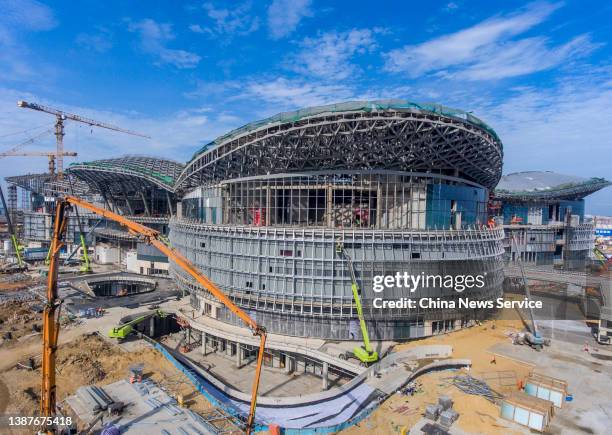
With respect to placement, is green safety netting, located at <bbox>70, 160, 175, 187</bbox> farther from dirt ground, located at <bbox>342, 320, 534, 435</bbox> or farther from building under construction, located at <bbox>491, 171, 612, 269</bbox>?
building under construction, located at <bbox>491, 171, 612, 269</bbox>

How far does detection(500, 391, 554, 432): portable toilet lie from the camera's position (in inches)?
983

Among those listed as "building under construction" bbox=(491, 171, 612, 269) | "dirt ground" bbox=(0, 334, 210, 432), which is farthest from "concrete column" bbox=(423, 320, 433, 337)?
"building under construction" bbox=(491, 171, 612, 269)

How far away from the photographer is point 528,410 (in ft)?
82.9

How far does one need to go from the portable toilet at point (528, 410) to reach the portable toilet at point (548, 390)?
122 centimetres

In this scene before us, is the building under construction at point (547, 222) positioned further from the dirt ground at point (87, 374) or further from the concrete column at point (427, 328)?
the dirt ground at point (87, 374)

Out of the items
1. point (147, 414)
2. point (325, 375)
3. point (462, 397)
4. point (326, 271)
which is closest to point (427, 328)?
point (325, 375)

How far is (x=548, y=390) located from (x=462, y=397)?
6.43 m

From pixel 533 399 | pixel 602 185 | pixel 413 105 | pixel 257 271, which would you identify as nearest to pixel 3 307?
pixel 257 271

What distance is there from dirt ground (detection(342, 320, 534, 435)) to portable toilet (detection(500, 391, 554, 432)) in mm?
1055

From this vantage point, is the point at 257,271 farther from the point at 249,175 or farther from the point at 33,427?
the point at 33,427

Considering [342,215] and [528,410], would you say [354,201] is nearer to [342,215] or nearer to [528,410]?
[342,215]

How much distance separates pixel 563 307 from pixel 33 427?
6664 centimetres

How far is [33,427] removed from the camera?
92.1 feet

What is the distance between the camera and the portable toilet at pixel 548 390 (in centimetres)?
2789
